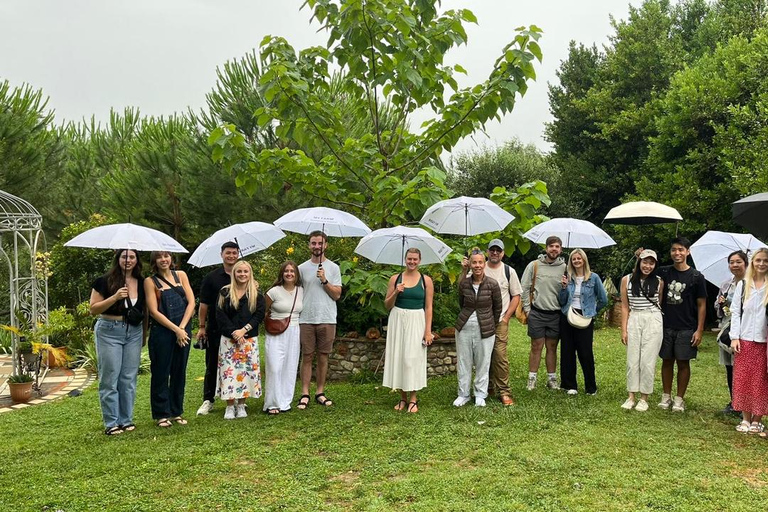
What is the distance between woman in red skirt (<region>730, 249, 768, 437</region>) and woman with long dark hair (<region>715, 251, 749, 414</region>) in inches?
13.3

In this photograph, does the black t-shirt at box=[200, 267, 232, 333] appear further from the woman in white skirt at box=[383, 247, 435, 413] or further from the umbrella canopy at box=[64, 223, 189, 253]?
the woman in white skirt at box=[383, 247, 435, 413]

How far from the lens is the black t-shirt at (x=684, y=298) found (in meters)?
5.65

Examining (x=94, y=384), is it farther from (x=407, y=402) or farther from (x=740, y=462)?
(x=740, y=462)

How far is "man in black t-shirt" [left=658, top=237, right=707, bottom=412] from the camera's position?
5.62m

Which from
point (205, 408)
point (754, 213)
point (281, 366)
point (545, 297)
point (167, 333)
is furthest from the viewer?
point (545, 297)

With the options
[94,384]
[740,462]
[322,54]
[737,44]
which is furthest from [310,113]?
[737,44]

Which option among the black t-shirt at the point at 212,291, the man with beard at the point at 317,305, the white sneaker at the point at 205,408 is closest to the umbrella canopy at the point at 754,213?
the man with beard at the point at 317,305

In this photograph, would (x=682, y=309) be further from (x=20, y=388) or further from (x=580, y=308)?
(x=20, y=388)

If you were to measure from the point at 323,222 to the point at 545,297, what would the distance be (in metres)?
2.57

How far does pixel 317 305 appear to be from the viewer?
19.5ft

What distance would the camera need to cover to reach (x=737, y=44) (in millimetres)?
12570

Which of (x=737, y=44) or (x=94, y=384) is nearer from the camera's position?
(x=94, y=384)

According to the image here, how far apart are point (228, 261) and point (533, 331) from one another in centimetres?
333

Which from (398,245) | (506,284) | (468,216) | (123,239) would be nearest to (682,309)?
(506,284)
